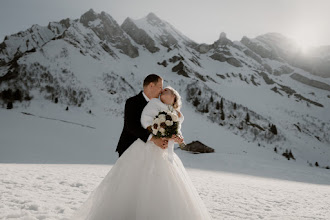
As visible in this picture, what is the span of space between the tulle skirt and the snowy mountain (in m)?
11.2

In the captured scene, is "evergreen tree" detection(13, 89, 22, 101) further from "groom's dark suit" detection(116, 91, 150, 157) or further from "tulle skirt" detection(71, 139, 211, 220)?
"groom's dark suit" detection(116, 91, 150, 157)

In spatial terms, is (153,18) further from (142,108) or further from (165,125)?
(165,125)

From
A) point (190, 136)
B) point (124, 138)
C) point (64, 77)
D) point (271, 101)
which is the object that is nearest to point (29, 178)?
point (124, 138)

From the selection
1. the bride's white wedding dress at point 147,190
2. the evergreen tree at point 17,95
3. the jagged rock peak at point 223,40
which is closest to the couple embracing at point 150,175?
the bride's white wedding dress at point 147,190

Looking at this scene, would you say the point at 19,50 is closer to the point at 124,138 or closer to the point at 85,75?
the point at 85,75

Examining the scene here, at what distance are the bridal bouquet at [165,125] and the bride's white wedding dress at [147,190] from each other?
0.42 feet

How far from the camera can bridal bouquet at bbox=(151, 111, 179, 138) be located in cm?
290

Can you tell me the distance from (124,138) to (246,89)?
6966 cm

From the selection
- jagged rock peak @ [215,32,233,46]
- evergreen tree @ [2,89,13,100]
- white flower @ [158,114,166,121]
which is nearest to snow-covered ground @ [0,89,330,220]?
white flower @ [158,114,166,121]

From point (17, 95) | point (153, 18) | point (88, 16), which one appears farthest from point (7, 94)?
point (153, 18)

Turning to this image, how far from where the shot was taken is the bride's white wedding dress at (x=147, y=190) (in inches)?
119

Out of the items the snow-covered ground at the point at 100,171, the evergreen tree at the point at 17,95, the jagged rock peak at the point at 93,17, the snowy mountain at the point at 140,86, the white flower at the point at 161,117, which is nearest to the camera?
the white flower at the point at 161,117

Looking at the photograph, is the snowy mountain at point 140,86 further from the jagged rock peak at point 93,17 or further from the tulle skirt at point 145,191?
the tulle skirt at point 145,191

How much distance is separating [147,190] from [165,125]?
930 millimetres
